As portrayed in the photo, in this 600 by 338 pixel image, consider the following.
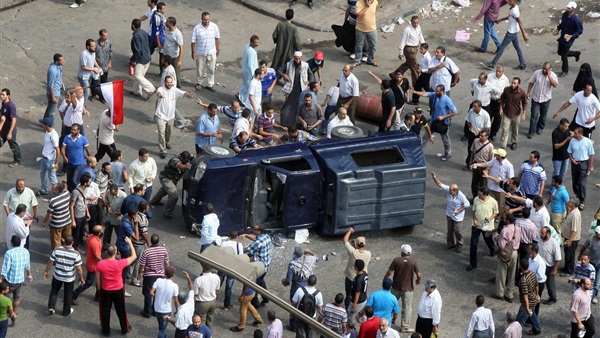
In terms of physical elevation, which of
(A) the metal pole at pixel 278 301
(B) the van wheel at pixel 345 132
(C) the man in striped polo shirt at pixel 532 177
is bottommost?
(C) the man in striped polo shirt at pixel 532 177

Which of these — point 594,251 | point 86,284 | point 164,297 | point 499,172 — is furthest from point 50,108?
point 594,251

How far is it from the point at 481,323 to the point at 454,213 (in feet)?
9.82

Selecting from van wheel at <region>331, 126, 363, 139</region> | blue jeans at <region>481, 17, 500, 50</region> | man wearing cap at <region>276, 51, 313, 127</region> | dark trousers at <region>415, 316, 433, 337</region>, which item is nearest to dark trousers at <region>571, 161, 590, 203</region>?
van wheel at <region>331, 126, 363, 139</region>

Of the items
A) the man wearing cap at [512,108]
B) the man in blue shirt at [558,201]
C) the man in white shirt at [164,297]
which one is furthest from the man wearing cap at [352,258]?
the man wearing cap at [512,108]

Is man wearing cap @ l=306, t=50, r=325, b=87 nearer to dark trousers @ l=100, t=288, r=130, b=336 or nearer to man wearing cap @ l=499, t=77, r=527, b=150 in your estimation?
man wearing cap @ l=499, t=77, r=527, b=150

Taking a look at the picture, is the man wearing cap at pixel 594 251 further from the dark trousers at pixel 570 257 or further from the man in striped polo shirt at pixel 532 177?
the man in striped polo shirt at pixel 532 177

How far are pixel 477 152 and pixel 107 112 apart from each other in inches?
254

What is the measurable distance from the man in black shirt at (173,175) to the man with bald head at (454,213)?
4.09 meters

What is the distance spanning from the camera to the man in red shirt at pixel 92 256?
59.2 ft

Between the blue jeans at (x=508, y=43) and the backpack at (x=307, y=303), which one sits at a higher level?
the blue jeans at (x=508, y=43)

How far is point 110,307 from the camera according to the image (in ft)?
57.8

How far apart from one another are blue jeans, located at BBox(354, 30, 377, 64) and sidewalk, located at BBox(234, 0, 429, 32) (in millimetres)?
1619

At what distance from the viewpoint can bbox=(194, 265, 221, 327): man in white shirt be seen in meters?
17.5

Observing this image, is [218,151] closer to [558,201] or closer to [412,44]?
[558,201]
